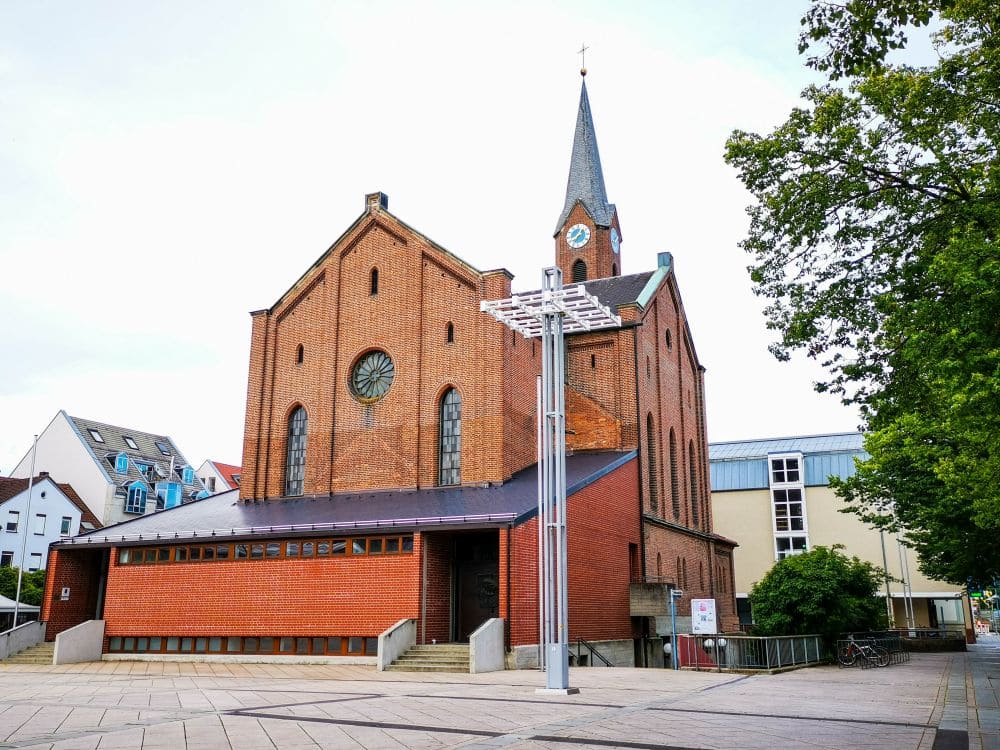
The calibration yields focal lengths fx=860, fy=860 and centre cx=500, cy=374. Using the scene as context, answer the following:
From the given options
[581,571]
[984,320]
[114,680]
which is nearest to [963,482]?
[984,320]

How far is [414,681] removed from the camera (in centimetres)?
1795

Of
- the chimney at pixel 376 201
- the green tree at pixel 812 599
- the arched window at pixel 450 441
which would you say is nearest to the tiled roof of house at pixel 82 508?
the chimney at pixel 376 201

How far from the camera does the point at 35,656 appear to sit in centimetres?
2652

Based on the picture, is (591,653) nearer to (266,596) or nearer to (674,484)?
(266,596)

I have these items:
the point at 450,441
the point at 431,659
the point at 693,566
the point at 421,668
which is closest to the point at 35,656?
the point at 421,668

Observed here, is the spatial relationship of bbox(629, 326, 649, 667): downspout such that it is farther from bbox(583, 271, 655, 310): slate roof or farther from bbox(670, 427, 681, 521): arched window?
bbox(670, 427, 681, 521): arched window

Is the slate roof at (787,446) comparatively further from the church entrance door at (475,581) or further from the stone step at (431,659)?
the stone step at (431,659)

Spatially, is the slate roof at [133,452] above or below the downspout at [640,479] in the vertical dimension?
above

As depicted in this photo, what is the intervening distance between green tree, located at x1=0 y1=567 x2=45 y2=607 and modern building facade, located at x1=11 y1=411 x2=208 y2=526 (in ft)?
37.2

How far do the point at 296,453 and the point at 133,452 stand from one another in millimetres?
35069

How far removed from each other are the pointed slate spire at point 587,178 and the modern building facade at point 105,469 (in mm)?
34332

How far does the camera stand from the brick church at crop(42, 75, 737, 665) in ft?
77.3

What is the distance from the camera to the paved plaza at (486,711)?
9.55m

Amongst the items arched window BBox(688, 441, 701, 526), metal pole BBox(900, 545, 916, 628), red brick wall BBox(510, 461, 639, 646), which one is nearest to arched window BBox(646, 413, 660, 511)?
red brick wall BBox(510, 461, 639, 646)
